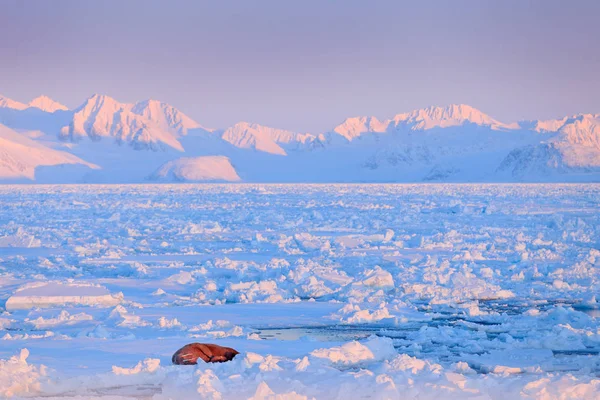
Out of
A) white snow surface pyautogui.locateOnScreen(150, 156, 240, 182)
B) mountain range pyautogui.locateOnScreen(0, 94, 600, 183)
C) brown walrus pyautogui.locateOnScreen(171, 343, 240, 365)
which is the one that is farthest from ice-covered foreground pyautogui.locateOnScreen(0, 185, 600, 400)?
white snow surface pyautogui.locateOnScreen(150, 156, 240, 182)

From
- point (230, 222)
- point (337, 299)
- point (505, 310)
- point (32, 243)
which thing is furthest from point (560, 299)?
point (230, 222)

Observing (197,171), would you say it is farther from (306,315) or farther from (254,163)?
(306,315)

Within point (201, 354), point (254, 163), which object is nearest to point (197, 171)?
point (254, 163)

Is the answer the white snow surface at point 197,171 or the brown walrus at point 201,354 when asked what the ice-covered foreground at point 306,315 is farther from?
the white snow surface at point 197,171

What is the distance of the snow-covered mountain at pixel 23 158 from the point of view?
125 meters

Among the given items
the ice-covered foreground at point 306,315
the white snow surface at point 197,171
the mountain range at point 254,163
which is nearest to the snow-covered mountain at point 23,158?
the mountain range at point 254,163

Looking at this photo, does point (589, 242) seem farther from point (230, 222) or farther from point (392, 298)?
point (230, 222)

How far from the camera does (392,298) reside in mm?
11094

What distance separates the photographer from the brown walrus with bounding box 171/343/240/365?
22.7 feet

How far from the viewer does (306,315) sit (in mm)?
9875

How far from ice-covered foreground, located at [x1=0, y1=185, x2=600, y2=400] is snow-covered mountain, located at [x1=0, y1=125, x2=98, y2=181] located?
112193 mm

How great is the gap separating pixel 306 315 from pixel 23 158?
439 ft

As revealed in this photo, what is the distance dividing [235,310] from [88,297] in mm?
2030

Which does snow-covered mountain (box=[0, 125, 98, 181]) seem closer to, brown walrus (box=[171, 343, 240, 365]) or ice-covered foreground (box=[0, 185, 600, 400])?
ice-covered foreground (box=[0, 185, 600, 400])
